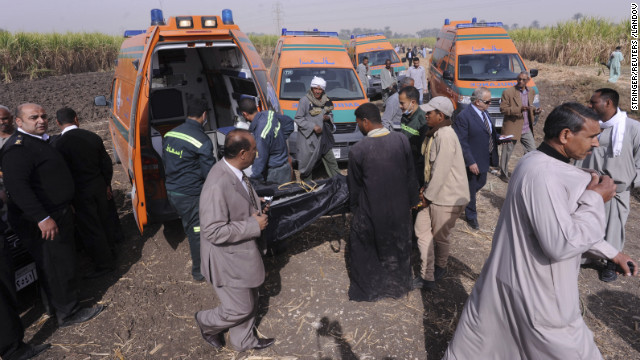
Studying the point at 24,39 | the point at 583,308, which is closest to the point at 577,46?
the point at 583,308

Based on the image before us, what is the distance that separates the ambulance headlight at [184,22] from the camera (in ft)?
16.4

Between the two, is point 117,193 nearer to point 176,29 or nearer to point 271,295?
point 176,29

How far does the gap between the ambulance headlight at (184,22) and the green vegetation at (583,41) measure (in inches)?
955

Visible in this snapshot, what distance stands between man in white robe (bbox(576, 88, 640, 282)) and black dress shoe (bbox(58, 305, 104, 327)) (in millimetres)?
5817

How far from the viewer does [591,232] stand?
6.24ft

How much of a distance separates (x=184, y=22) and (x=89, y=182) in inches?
94.0

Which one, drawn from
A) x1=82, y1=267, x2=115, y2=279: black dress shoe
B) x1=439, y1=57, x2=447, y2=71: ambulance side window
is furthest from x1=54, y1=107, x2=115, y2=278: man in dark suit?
x1=439, y1=57, x2=447, y2=71: ambulance side window

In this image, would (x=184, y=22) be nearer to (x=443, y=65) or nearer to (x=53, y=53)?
(x=443, y=65)

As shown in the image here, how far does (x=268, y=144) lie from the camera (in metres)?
5.00

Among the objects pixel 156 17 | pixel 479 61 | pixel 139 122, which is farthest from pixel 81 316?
pixel 479 61

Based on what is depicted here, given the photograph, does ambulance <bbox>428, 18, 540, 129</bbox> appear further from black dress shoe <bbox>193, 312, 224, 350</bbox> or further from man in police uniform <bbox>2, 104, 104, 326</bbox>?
man in police uniform <bbox>2, 104, 104, 326</bbox>

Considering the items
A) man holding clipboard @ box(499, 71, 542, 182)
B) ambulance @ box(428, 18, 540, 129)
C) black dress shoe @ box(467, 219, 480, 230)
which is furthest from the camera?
ambulance @ box(428, 18, 540, 129)

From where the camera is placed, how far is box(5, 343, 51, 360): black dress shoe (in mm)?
3381

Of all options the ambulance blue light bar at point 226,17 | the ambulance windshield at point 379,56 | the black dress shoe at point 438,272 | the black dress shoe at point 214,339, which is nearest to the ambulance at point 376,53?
the ambulance windshield at point 379,56
